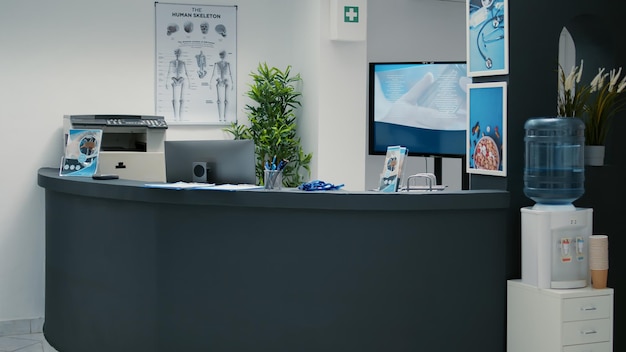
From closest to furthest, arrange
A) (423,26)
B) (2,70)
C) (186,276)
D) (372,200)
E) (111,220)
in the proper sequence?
(372,200) → (186,276) → (111,220) → (2,70) → (423,26)

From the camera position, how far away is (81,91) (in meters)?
5.93

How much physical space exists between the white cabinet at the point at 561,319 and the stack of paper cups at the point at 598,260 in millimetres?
49

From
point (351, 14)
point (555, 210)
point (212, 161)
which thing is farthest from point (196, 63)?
point (555, 210)

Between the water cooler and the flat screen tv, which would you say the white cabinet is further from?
the flat screen tv

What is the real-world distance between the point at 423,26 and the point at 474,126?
9.97ft

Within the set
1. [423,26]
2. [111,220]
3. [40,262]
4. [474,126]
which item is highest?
[423,26]

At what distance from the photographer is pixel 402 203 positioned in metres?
3.82

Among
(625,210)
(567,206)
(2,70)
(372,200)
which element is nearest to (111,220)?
(372,200)

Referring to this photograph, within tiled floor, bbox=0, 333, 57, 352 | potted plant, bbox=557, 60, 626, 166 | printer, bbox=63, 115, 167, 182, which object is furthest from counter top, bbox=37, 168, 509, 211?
tiled floor, bbox=0, 333, 57, 352

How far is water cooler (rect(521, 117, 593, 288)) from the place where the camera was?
381cm

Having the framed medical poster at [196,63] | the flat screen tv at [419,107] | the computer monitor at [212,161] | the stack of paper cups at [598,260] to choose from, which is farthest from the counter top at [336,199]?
the framed medical poster at [196,63]

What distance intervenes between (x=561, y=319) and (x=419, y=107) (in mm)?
2679

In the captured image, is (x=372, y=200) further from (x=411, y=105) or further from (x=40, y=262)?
(x=40, y=262)

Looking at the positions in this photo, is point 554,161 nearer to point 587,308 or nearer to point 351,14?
point 587,308
